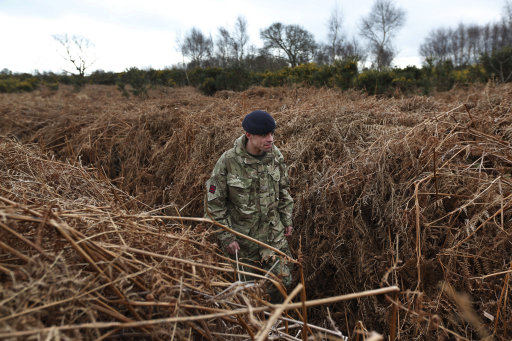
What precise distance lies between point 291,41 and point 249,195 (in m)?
25.0

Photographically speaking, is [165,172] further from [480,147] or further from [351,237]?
[480,147]

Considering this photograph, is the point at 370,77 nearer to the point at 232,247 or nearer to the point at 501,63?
the point at 501,63

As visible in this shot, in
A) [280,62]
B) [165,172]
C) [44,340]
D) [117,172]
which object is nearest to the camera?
[44,340]

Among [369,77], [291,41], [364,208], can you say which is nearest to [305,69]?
[369,77]

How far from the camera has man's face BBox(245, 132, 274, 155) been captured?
2.48 metres

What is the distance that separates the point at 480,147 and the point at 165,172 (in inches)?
165

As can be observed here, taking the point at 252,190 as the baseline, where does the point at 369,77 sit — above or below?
above

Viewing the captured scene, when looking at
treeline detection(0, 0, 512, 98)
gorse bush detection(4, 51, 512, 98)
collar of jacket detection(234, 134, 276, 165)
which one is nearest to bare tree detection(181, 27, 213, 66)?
treeline detection(0, 0, 512, 98)

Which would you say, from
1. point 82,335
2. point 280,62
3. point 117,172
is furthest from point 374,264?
point 280,62

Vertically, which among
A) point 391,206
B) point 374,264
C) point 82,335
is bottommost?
point 374,264

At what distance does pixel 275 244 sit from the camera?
2744 mm

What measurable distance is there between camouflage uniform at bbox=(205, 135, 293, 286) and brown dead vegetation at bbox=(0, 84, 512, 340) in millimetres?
466

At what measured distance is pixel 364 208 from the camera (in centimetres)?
300

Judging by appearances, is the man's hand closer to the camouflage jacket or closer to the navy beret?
the camouflage jacket
